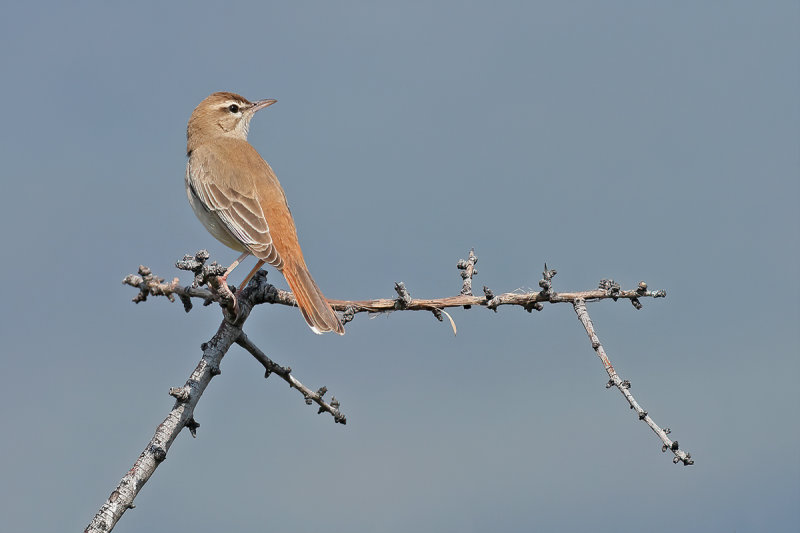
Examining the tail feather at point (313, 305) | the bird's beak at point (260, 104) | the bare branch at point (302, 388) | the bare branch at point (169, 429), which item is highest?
the bird's beak at point (260, 104)

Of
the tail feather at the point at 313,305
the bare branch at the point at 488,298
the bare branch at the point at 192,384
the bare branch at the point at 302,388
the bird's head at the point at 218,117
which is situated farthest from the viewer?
the bird's head at the point at 218,117

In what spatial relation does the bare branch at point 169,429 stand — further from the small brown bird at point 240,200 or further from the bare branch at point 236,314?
the small brown bird at point 240,200

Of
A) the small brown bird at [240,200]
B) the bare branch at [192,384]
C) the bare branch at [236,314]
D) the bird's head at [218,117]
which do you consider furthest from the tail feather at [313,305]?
the bird's head at [218,117]

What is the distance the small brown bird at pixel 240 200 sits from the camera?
6.93 metres

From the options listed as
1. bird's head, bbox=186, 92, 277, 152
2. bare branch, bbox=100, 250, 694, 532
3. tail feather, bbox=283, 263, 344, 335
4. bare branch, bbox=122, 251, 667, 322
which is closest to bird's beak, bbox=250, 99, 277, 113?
bird's head, bbox=186, 92, 277, 152

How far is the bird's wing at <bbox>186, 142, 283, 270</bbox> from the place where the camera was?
7.61 meters

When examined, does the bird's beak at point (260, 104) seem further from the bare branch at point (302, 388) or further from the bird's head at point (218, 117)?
the bare branch at point (302, 388)

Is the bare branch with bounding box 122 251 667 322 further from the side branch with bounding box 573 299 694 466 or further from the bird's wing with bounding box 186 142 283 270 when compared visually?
the bird's wing with bounding box 186 142 283 270

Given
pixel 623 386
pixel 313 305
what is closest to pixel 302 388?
pixel 313 305

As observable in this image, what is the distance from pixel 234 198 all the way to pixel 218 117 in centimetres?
210

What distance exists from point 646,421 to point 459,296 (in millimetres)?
1431

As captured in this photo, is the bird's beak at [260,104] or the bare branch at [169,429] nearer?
the bare branch at [169,429]

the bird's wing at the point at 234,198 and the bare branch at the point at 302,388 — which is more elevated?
the bird's wing at the point at 234,198

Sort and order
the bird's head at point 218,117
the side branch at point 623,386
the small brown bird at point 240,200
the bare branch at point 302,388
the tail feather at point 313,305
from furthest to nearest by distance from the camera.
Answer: the bird's head at point 218,117 → the small brown bird at point 240,200 → the tail feather at point 313,305 → the bare branch at point 302,388 → the side branch at point 623,386
